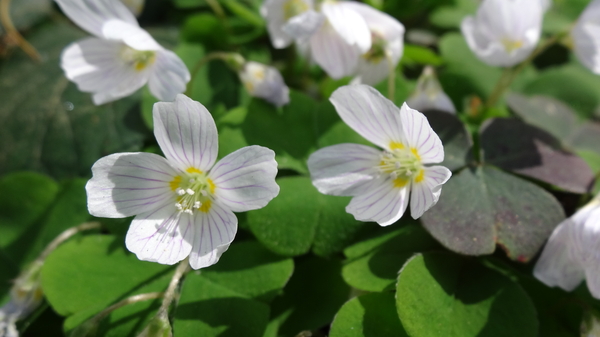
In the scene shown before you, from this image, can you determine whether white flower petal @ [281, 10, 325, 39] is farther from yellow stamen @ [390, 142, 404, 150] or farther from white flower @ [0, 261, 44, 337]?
white flower @ [0, 261, 44, 337]

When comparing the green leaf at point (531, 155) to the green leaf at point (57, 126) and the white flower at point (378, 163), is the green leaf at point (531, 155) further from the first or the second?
the green leaf at point (57, 126)

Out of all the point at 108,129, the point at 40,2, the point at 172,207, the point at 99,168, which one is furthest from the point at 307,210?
the point at 40,2

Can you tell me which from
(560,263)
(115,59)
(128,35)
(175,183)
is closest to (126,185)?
(175,183)

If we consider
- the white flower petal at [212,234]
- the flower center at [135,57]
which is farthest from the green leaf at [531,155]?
the flower center at [135,57]

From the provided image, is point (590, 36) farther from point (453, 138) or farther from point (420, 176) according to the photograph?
point (420, 176)

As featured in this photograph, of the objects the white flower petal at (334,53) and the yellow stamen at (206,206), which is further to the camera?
the white flower petal at (334,53)

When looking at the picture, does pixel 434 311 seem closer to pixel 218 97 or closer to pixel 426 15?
pixel 218 97

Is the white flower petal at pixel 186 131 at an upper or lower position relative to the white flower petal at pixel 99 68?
upper
